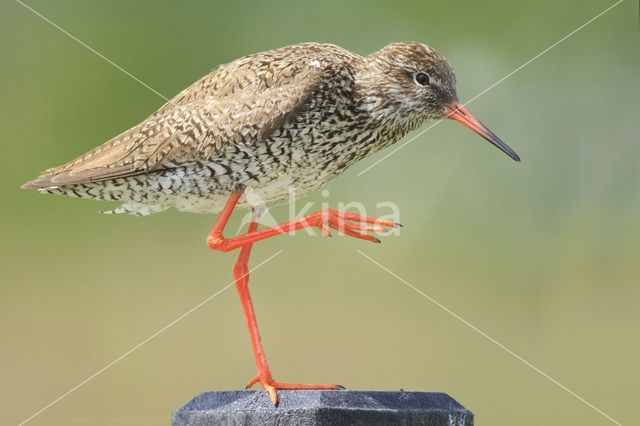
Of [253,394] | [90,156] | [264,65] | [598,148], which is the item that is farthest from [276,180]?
[598,148]

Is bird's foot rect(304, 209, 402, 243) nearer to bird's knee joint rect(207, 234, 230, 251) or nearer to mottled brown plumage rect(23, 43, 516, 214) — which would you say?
mottled brown plumage rect(23, 43, 516, 214)

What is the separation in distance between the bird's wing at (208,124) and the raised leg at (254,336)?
777mm

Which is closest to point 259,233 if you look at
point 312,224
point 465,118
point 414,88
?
point 312,224

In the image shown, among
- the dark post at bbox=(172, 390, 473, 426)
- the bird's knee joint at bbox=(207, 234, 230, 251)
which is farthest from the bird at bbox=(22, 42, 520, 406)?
the dark post at bbox=(172, 390, 473, 426)

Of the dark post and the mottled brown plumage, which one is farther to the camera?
the mottled brown plumage

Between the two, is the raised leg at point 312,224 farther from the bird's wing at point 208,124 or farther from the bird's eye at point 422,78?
the bird's eye at point 422,78

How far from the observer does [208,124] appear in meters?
3.75

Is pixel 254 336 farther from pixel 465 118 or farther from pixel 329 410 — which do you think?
pixel 465 118

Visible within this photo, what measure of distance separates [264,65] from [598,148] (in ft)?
18.1

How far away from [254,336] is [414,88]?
1699 millimetres

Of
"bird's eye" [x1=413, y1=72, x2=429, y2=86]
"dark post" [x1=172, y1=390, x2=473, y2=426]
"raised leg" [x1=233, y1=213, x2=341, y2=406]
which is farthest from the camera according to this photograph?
"bird's eye" [x1=413, y1=72, x2=429, y2=86]

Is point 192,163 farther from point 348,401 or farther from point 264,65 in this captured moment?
point 348,401

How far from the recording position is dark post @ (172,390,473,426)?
2.30 metres

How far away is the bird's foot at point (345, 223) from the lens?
11.9 ft
